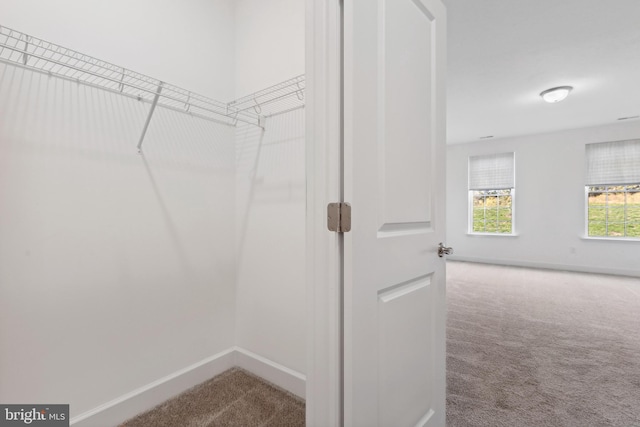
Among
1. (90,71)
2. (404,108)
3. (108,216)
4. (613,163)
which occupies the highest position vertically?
(613,163)

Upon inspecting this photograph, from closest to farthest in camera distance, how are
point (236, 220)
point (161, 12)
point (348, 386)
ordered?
1. point (348, 386)
2. point (161, 12)
3. point (236, 220)

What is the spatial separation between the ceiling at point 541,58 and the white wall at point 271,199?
1368 mm

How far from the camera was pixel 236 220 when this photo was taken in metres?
2.11

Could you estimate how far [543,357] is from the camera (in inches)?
89.3

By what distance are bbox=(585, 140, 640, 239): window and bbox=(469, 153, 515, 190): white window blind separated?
3.99 ft

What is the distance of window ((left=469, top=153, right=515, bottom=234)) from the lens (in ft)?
20.3

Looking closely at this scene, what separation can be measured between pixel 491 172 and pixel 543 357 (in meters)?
4.94

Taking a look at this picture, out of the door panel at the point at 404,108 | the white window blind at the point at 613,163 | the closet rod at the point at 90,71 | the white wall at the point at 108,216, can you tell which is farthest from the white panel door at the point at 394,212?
the white window blind at the point at 613,163

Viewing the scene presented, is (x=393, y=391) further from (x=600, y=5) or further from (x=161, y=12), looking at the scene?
(x=600, y=5)

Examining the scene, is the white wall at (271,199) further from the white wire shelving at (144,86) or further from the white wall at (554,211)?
the white wall at (554,211)

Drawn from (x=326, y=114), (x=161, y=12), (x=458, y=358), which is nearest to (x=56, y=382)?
(x=326, y=114)

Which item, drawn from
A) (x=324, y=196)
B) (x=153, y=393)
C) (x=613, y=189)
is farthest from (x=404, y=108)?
(x=613, y=189)

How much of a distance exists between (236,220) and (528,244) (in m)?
6.11

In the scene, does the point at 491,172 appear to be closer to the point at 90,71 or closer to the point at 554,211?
the point at 554,211
